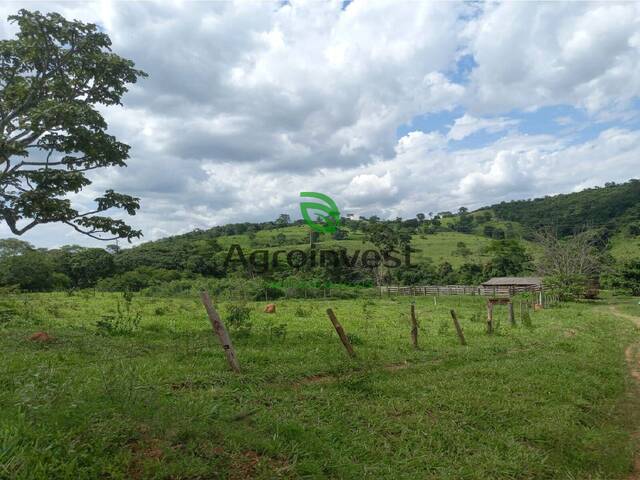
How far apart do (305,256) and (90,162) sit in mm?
49128

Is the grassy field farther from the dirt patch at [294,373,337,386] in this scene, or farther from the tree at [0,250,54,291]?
the tree at [0,250,54,291]

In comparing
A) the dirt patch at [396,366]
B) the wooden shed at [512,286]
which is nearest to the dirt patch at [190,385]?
the dirt patch at [396,366]

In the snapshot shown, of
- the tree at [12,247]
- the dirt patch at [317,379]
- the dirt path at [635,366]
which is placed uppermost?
the tree at [12,247]

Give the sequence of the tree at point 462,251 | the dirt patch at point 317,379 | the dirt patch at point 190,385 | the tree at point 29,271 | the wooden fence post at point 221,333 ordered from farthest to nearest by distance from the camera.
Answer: the tree at point 462,251
the tree at point 29,271
the dirt patch at point 317,379
the wooden fence post at point 221,333
the dirt patch at point 190,385

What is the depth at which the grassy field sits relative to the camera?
4.10 metres

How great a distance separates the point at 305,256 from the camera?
60.4 metres

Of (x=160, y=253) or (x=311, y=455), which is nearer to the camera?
(x=311, y=455)

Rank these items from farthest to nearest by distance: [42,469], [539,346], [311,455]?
[539,346]
[311,455]
[42,469]

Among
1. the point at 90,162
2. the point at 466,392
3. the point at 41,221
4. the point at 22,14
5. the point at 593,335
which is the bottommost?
the point at 593,335

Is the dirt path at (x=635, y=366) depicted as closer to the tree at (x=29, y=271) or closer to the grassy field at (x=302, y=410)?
the grassy field at (x=302, y=410)

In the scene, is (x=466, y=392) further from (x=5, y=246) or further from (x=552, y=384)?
(x=5, y=246)

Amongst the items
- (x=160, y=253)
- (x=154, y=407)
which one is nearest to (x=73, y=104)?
(x=154, y=407)

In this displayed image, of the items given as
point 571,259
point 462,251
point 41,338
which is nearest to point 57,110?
point 41,338

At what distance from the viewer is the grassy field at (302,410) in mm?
4102
